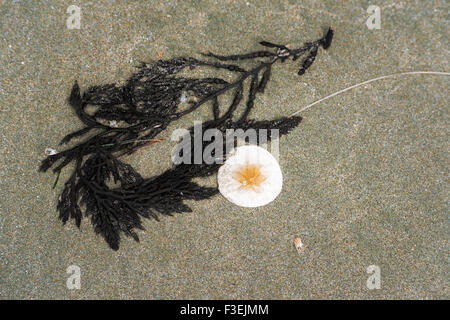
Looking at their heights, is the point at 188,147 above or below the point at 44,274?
above

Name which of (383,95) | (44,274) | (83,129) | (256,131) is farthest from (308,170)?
Answer: (44,274)

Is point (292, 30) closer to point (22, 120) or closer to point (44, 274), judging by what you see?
point (22, 120)
